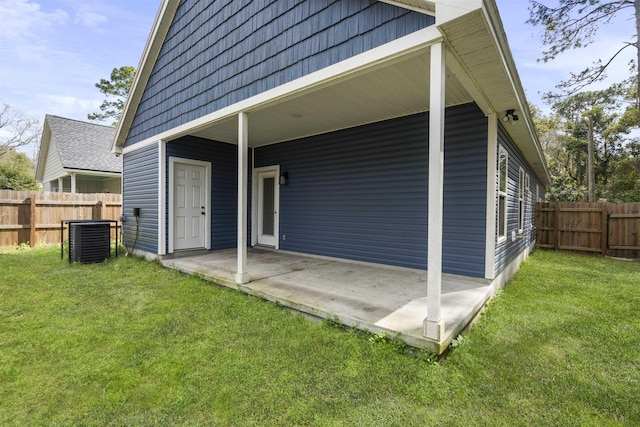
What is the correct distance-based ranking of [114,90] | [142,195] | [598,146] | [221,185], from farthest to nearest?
[114,90]
[598,146]
[221,185]
[142,195]

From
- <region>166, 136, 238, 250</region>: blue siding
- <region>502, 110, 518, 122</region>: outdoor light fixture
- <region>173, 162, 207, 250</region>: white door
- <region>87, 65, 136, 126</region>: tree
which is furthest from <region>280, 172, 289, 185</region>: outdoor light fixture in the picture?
<region>87, 65, 136, 126</region>: tree

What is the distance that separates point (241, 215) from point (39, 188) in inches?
859

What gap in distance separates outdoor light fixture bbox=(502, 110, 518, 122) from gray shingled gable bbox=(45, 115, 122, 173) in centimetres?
1285

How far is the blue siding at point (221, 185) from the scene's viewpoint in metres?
6.52

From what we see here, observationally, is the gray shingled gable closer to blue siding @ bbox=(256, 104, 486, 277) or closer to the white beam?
the white beam

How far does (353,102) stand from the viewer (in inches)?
170

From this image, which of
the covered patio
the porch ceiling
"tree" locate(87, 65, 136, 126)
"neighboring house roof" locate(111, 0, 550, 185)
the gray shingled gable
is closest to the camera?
"neighboring house roof" locate(111, 0, 550, 185)

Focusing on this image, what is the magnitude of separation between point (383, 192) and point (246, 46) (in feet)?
10.0

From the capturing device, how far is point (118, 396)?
1931mm

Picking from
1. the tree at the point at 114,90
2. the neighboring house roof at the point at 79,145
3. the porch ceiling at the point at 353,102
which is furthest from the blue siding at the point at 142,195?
the tree at the point at 114,90

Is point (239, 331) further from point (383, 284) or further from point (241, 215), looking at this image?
point (383, 284)

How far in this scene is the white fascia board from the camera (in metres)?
2.41

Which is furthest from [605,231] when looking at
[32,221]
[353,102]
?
[32,221]

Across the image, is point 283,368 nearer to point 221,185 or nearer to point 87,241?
point 221,185
